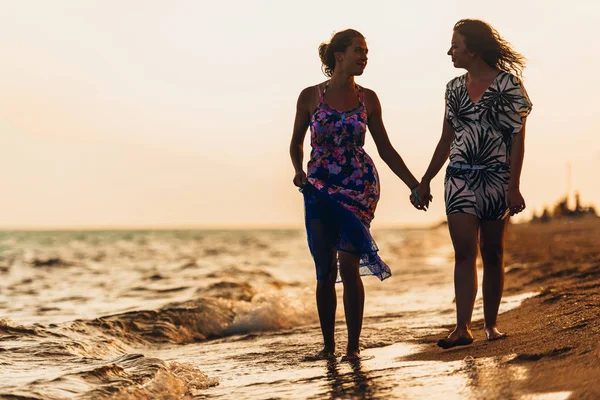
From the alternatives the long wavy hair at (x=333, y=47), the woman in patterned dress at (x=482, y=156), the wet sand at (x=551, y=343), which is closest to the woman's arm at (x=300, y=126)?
the long wavy hair at (x=333, y=47)

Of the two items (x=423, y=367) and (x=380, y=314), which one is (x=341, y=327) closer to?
(x=380, y=314)

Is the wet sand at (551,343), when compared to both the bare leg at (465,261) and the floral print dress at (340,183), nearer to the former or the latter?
the bare leg at (465,261)

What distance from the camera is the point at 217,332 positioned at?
802 cm

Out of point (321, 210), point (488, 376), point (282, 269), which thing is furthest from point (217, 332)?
point (282, 269)

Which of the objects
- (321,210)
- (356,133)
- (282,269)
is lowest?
(282,269)

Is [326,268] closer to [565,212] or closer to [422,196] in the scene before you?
[422,196]

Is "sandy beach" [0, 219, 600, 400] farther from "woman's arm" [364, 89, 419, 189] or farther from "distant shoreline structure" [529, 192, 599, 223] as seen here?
"distant shoreline structure" [529, 192, 599, 223]

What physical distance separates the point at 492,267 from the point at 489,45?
53.3 inches

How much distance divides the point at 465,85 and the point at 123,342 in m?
4.30

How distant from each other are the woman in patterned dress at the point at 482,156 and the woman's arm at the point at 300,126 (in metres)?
0.91

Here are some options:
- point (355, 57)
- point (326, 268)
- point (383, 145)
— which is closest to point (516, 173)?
point (383, 145)

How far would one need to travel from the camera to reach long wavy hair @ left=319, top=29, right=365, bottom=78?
4.82 metres

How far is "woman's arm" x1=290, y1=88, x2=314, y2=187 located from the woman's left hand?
1298 mm

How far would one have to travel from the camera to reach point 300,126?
500 centimetres
